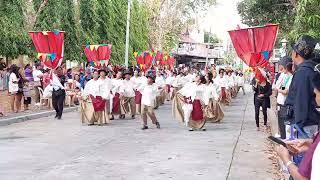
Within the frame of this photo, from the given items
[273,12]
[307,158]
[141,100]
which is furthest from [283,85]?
[273,12]

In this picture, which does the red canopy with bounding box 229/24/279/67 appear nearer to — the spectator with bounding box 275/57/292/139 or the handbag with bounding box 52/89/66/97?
the spectator with bounding box 275/57/292/139

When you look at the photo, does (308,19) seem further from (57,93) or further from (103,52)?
(103,52)

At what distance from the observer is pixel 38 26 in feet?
87.0

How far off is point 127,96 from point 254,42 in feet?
24.1

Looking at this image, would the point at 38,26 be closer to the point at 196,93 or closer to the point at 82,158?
the point at 196,93

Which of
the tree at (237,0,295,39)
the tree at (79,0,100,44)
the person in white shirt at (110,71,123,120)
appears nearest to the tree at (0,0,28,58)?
the person in white shirt at (110,71,123,120)

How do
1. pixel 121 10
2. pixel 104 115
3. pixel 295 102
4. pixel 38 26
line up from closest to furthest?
pixel 295 102 < pixel 104 115 < pixel 38 26 < pixel 121 10

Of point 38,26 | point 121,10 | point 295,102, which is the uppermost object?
point 121,10

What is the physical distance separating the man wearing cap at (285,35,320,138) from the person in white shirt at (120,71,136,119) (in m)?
13.3

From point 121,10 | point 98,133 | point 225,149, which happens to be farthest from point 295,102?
point 121,10

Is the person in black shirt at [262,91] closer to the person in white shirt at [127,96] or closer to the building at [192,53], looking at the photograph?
the person in white shirt at [127,96]

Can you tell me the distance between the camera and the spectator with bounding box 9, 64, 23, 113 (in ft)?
58.7

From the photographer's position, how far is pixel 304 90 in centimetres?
530

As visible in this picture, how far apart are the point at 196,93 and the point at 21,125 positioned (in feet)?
16.5
